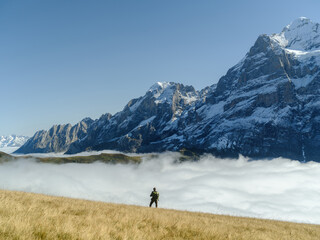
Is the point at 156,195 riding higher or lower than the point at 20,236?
lower

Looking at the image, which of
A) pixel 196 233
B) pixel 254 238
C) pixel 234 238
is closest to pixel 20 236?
pixel 196 233

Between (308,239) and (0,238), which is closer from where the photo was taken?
(0,238)

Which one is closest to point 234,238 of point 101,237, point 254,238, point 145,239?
point 254,238

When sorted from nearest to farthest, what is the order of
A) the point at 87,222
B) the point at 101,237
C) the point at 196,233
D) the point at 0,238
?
the point at 0,238 → the point at 101,237 → the point at 87,222 → the point at 196,233

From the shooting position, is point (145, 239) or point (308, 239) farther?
point (308, 239)

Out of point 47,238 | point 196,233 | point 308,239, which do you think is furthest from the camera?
point 308,239

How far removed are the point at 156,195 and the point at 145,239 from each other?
25318mm

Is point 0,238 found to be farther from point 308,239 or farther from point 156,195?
point 156,195

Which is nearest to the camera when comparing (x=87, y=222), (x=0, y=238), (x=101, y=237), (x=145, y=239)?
(x=0, y=238)

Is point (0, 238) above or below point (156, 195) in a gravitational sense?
above

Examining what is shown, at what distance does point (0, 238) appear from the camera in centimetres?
537

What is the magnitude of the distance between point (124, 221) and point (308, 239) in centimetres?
960

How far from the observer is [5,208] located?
881 centimetres

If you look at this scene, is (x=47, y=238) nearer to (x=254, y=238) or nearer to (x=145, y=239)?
(x=145, y=239)
